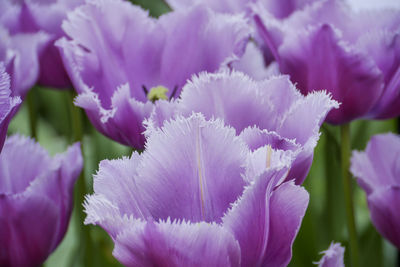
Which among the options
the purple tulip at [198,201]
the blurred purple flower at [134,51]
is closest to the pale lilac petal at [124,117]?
the blurred purple flower at [134,51]

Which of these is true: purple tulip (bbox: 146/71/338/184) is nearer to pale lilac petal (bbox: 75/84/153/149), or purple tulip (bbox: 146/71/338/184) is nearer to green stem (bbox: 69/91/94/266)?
pale lilac petal (bbox: 75/84/153/149)

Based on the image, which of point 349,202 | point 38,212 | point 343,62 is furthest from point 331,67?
point 38,212

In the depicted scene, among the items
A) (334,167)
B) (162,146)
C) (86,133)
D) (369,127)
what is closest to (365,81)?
(162,146)

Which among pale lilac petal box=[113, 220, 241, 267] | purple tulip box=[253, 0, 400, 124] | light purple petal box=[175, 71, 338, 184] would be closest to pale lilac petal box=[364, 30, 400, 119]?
purple tulip box=[253, 0, 400, 124]

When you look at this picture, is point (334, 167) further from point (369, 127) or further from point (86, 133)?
point (86, 133)

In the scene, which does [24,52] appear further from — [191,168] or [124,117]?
[191,168]

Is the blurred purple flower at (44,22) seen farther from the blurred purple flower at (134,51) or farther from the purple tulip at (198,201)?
the purple tulip at (198,201)
